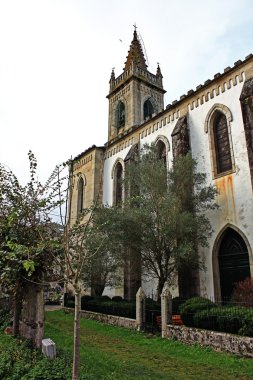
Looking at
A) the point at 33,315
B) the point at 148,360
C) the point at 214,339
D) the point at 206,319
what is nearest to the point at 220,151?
the point at 206,319

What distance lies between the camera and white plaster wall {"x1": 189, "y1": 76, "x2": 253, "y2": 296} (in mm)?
13680

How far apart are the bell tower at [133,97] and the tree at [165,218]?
12.7 m

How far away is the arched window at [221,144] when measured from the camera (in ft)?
50.6

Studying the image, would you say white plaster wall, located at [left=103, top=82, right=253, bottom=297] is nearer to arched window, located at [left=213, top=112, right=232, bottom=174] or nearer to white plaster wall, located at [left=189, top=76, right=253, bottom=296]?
white plaster wall, located at [left=189, top=76, right=253, bottom=296]

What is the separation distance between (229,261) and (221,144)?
19.3 feet

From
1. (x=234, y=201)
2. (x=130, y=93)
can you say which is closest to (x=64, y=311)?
(x=234, y=201)

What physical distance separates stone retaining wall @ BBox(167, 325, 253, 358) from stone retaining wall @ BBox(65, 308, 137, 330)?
2477mm

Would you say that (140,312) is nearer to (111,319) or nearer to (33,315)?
(111,319)

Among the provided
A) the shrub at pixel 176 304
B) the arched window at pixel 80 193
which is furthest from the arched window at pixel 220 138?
the arched window at pixel 80 193

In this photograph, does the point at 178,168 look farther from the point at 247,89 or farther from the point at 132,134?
the point at 132,134

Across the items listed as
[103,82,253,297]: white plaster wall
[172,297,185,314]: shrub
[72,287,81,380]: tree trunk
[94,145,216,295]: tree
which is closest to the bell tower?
[103,82,253,297]: white plaster wall

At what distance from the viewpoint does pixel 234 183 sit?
47.3 ft

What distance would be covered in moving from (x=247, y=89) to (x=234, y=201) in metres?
5.27

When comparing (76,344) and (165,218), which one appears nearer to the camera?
(76,344)
